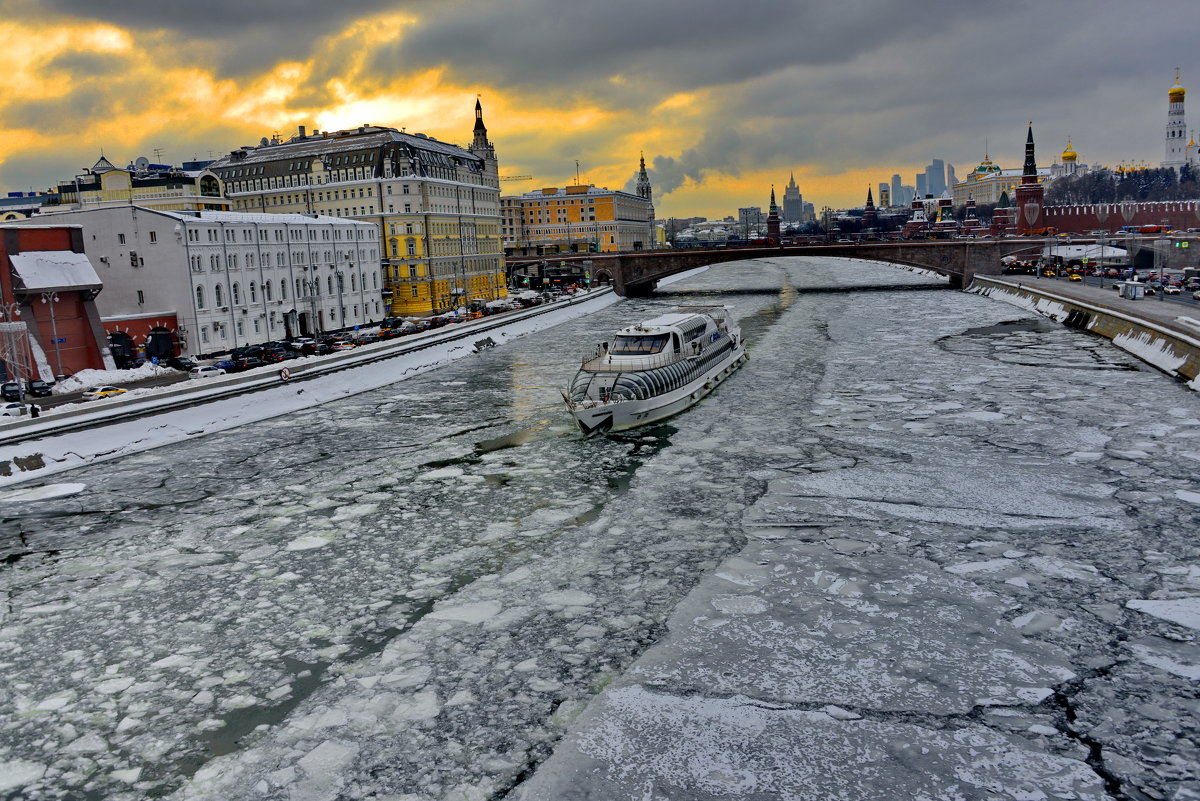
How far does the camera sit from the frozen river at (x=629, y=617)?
10.9 meters

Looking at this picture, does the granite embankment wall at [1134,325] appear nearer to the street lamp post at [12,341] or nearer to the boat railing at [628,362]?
the boat railing at [628,362]

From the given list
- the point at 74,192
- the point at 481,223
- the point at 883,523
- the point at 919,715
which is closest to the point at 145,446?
the point at 883,523

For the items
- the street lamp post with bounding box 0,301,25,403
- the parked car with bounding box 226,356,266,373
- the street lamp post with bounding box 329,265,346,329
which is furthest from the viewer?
the street lamp post with bounding box 329,265,346,329

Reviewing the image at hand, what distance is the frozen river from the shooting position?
10.9 m

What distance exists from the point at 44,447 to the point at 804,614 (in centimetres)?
2726

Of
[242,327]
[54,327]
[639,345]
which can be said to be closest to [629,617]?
[639,345]

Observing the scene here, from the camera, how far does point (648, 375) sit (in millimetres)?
32438

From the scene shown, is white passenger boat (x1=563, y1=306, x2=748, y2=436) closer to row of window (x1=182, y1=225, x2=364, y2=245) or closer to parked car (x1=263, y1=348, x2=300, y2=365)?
parked car (x1=263, y1=348, x2=300, y2=365)

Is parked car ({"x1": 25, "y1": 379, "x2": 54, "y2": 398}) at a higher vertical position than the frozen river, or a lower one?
higher

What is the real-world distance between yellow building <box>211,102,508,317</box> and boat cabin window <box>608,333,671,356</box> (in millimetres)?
46893

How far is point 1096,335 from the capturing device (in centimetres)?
5222

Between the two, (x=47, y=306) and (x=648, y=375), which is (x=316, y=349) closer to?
(x=47, y=306)

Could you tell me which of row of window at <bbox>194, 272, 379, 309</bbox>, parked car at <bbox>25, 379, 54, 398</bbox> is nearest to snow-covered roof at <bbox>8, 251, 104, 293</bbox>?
parked car at <bbox>25, 379, 54, 398</bbox>

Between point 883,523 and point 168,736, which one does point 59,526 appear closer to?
point 168,736
